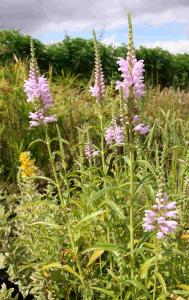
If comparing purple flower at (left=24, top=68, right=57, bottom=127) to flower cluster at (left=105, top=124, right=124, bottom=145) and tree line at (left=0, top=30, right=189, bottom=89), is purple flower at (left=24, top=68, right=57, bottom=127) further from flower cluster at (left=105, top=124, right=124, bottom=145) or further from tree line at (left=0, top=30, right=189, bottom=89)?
tree line at (left=0, top=30, right=189, bottom=89)

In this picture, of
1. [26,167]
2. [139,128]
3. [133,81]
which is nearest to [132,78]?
[133,81]

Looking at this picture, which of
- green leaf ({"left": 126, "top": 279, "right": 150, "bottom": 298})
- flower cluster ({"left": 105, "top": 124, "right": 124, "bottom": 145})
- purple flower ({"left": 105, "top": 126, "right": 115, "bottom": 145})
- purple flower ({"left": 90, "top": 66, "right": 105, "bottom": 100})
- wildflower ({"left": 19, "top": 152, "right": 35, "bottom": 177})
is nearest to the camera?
green leaf ({"left": 126, "top": 279, "right": 150, "bottom": 298})

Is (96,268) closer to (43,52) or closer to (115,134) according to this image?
(115,134)

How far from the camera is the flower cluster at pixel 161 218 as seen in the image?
8.05ft

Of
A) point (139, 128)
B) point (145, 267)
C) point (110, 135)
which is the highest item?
point (139, 128)

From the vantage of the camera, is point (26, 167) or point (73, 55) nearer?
point (26, 167)

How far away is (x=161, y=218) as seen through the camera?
2.46 meters

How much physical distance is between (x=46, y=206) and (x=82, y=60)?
38.4ft

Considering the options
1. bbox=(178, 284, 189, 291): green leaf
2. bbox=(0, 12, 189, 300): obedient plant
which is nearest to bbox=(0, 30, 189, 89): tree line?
bbox=(0, 12, 189, 300): obedient plant

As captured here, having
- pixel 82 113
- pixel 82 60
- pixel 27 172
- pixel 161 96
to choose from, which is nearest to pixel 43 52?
pixel 82 60

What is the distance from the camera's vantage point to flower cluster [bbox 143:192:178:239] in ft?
8.05

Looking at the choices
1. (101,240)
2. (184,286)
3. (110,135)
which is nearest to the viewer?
(184,286)

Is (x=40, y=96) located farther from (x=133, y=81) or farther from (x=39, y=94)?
(x=133, y=81)

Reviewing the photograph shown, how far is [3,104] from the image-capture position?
6.91 meters
